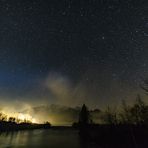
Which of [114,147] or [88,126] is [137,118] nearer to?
[114,147]

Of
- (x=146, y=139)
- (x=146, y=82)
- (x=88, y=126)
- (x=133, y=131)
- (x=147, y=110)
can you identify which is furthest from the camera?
(x=88, y=126)

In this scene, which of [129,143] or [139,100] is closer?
[129,143]

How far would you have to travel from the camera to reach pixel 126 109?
84875mm

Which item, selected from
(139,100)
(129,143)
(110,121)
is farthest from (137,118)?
(129,143)

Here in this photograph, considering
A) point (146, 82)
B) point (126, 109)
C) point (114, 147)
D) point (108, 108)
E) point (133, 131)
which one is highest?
point (108, 108)

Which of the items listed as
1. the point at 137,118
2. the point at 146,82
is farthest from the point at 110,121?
the point at 146,82

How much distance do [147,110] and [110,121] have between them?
3569 cm

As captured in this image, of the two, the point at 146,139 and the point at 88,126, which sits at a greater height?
the point at 88,126

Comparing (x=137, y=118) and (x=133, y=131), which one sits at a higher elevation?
(x=137, y=118)

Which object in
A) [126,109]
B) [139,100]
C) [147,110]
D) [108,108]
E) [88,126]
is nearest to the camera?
[147,110]

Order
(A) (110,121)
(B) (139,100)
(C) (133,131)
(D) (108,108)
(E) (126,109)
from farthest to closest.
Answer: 1. (D) (108,108)
2. (A) (110,121)
3. (E) (126,109)
4. (B) (139,100)
5. (C) (133,131)

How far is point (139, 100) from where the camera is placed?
73.1 m

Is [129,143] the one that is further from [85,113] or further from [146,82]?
[85,113]

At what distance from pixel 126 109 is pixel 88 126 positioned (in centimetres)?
4728
